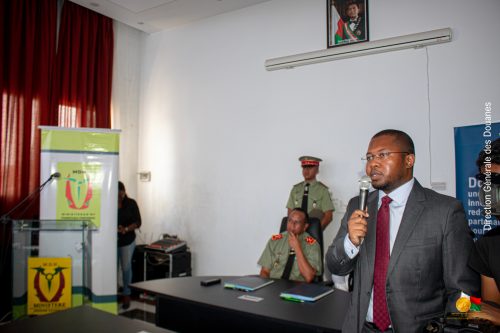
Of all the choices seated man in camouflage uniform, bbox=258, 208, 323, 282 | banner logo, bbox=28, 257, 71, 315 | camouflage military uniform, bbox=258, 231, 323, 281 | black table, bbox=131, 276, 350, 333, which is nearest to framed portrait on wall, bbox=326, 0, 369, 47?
seated man in camouflage uniform, bbox=258, 208, 323, 282

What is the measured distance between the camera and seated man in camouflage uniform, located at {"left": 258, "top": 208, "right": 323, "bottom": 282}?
121 inches

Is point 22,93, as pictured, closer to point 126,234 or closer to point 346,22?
point 126,234

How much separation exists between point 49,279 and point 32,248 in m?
0.30

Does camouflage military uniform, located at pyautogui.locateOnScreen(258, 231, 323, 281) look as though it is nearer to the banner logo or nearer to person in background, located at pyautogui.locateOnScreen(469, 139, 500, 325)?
the banner logo

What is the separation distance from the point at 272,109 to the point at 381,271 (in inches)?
139

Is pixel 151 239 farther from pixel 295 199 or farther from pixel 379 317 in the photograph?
pixel 379 317

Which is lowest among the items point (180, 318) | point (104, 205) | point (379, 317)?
point (180, 318)

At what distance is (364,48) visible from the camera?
161 inches

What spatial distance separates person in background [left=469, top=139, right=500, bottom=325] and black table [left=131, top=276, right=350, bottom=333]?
0.73 meters

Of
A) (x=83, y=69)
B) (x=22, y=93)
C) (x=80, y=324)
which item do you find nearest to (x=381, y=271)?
(x=80, y=324)

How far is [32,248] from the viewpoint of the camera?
10.1 ft

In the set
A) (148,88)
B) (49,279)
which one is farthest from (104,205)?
(148,88)

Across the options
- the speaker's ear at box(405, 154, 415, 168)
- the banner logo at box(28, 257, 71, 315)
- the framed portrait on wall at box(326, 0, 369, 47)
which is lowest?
the banner logo at box(28, 257, 71, 315)

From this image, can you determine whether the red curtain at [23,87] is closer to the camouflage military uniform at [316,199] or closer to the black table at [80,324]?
the black table at [80,324]
